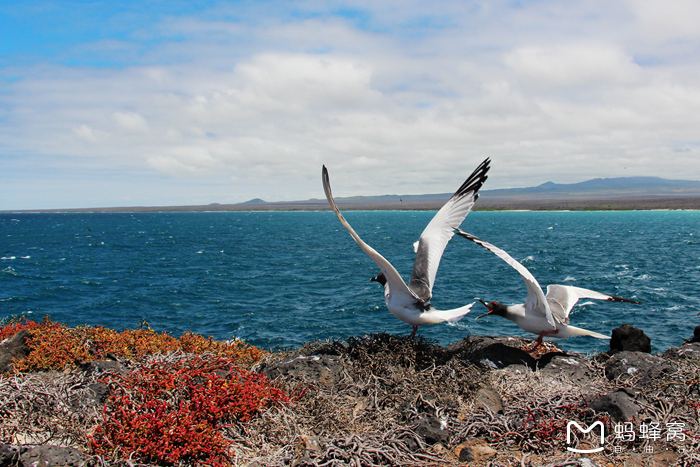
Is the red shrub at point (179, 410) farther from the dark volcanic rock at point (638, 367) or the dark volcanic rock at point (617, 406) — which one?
the dark volcanic rock at point (638, 367)

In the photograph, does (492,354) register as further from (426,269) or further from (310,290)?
(310,290)

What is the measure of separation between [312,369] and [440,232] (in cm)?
432

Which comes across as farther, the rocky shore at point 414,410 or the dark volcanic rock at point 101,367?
the dark volcanic rock at point 101,367

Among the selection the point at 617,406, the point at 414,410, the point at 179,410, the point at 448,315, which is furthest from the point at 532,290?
the point at 179,410

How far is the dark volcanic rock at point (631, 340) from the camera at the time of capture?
10.4m

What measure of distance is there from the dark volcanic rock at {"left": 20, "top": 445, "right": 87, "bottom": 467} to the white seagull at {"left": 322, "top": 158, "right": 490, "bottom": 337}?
15.6 feet

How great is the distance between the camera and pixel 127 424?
215 inches

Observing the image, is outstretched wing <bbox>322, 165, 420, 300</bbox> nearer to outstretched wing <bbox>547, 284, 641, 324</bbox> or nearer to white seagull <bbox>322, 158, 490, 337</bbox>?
white seagull <bbox>322, 158, 490, 337</bbox>

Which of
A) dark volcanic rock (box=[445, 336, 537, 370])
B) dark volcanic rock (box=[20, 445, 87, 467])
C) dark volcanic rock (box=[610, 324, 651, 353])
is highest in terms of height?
dark volcanic rock (box=[20, 445, 87, 467])

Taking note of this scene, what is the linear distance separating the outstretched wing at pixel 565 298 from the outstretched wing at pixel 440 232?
2.50m

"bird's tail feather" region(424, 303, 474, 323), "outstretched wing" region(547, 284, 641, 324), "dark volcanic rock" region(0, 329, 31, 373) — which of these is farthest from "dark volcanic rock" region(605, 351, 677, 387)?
"dark volcanic rock" region(0, 329, 31, 373)

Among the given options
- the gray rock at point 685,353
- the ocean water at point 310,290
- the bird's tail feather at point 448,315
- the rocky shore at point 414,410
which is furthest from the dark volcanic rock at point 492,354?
the gray rock at point 685,353

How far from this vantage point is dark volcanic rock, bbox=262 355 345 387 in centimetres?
759

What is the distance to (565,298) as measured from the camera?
921 cm
